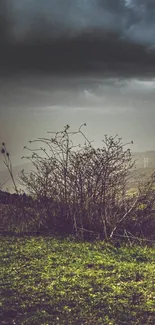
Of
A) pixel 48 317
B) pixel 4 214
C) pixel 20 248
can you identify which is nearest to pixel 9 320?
pixel 48 317

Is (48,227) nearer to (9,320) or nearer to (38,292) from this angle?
(38,292)

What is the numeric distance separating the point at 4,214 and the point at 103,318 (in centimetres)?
563

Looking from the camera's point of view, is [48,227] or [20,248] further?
[48,227]

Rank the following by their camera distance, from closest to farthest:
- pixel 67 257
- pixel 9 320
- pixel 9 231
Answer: pixel 9 320
pixel 67 257
pixel 9 231

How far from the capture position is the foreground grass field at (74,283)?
496 cm

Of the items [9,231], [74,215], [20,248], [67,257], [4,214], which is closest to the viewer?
[67,257]

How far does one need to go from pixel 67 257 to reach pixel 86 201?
1.70 m

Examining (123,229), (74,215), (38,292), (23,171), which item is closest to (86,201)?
(74,215)

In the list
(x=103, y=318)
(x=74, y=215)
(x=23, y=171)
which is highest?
(x=23, y=171)

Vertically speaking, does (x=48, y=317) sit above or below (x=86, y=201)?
below

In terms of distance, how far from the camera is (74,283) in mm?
6059

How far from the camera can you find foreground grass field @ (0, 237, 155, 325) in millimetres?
4961

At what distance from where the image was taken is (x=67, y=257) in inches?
292

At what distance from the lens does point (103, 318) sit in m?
4.91
